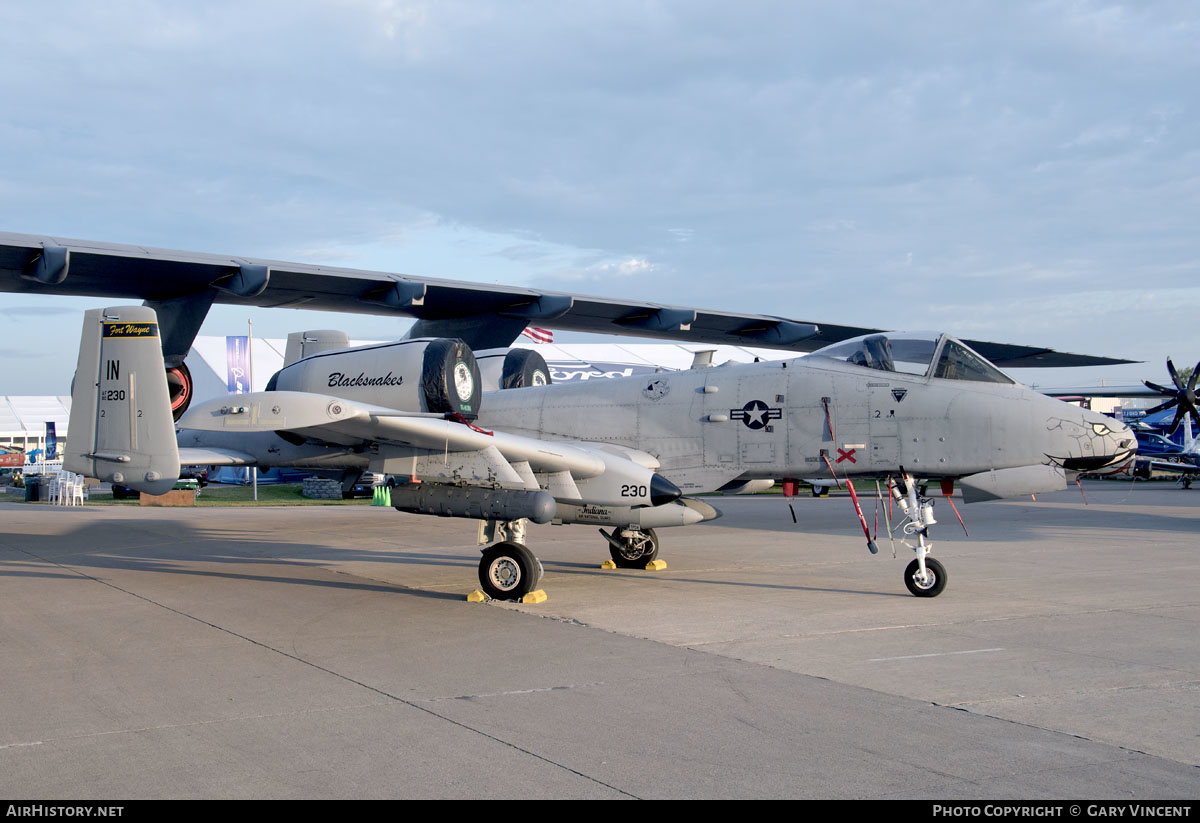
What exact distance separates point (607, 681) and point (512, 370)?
7.61 meters

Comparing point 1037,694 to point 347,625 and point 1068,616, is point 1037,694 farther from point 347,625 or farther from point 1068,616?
point 347,625

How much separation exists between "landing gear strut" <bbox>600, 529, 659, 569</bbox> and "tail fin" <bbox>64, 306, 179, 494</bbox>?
5.66 meters

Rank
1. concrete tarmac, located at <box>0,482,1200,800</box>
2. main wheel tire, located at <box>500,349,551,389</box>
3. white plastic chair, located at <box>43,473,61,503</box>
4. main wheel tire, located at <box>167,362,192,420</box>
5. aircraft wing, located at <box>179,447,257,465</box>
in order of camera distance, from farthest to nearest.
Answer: white plastic chair, located at <box>43,473,61,503</box> → main wheel tire, located at <box>500,349,551,389</box> → aircraft wing, located at <box>179,447,257,465</box> → main wheel tire, located at <box>167,362,192,420</box> → concrete tarmac, located at <box>0,482,1200,800</box>

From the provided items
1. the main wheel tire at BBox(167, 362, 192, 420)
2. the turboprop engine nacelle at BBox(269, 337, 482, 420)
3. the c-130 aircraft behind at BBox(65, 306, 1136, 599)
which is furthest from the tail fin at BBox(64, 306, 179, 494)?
the turboprop engine nacelle at BBox(269, 337, 482, 420)

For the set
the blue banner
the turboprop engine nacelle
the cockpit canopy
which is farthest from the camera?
the blue banner

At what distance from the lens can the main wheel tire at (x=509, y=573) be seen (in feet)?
31.9

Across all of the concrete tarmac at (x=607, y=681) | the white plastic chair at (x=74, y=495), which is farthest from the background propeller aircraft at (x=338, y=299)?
the white plastic chair at (x=74, y=495)

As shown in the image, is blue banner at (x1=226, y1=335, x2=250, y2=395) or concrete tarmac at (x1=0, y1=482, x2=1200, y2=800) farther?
blue banner at (x1=226, y1=335, x2=250, y2=395)

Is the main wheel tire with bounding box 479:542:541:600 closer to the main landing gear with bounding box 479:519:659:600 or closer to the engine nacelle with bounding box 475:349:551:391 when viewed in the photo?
the main landing gear with bounding box 479:519:659:600

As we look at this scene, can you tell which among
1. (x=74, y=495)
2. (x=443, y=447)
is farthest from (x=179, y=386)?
(x=74, y=495)

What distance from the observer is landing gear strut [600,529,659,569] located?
40.9ft

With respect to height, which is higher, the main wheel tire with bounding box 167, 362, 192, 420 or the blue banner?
the blue banner

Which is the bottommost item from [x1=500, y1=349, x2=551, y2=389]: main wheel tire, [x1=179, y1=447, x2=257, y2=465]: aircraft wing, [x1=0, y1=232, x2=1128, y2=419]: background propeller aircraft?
[x1=179, y1=447, x2=257, y2=465]: aircraft wing
